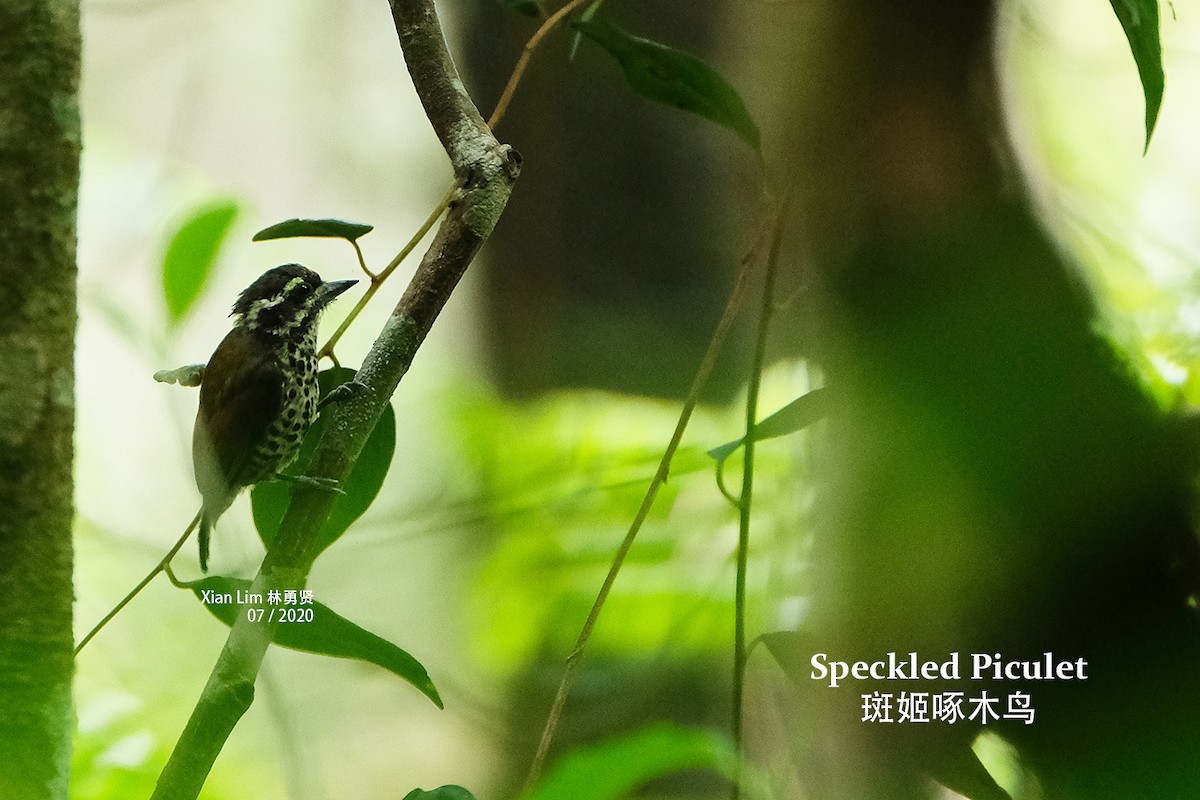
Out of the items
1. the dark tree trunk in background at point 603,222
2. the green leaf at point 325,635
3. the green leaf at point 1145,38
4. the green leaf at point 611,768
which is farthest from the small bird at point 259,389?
the green leaf at point 1145,38

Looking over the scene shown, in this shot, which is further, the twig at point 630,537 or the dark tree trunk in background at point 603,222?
the dark tree trunk in background at point 603,222

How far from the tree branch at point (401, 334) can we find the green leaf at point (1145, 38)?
1.33 ft

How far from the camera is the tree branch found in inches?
24.8

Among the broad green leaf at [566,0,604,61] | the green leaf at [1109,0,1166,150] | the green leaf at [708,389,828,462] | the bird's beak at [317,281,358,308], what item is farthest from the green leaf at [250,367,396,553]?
the green leaf at [1109,0,1166,150]

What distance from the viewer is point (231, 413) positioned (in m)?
0.81

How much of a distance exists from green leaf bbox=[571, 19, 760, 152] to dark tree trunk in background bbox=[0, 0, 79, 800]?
38cm

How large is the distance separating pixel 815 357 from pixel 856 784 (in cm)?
40

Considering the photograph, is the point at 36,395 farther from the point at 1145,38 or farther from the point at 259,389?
the point at 1145,38

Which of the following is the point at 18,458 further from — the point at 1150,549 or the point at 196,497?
the point at 1150,549

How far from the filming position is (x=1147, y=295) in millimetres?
884

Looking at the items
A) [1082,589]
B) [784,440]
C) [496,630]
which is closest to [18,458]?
[496,630]

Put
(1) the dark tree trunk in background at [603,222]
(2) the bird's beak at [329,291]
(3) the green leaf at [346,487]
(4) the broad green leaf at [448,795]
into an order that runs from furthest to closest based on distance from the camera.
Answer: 1. (1) the dark tree trunk in background at [603,222]
2. (2) the bird's beak at [329,291]
3. (3) the green leaf at [346,487]
4. (4) the broad green leaf at [448,795]

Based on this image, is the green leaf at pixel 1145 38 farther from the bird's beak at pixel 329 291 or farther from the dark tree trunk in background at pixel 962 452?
the bird's beak at pixel 329 291

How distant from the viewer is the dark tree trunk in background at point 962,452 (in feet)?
2.71
